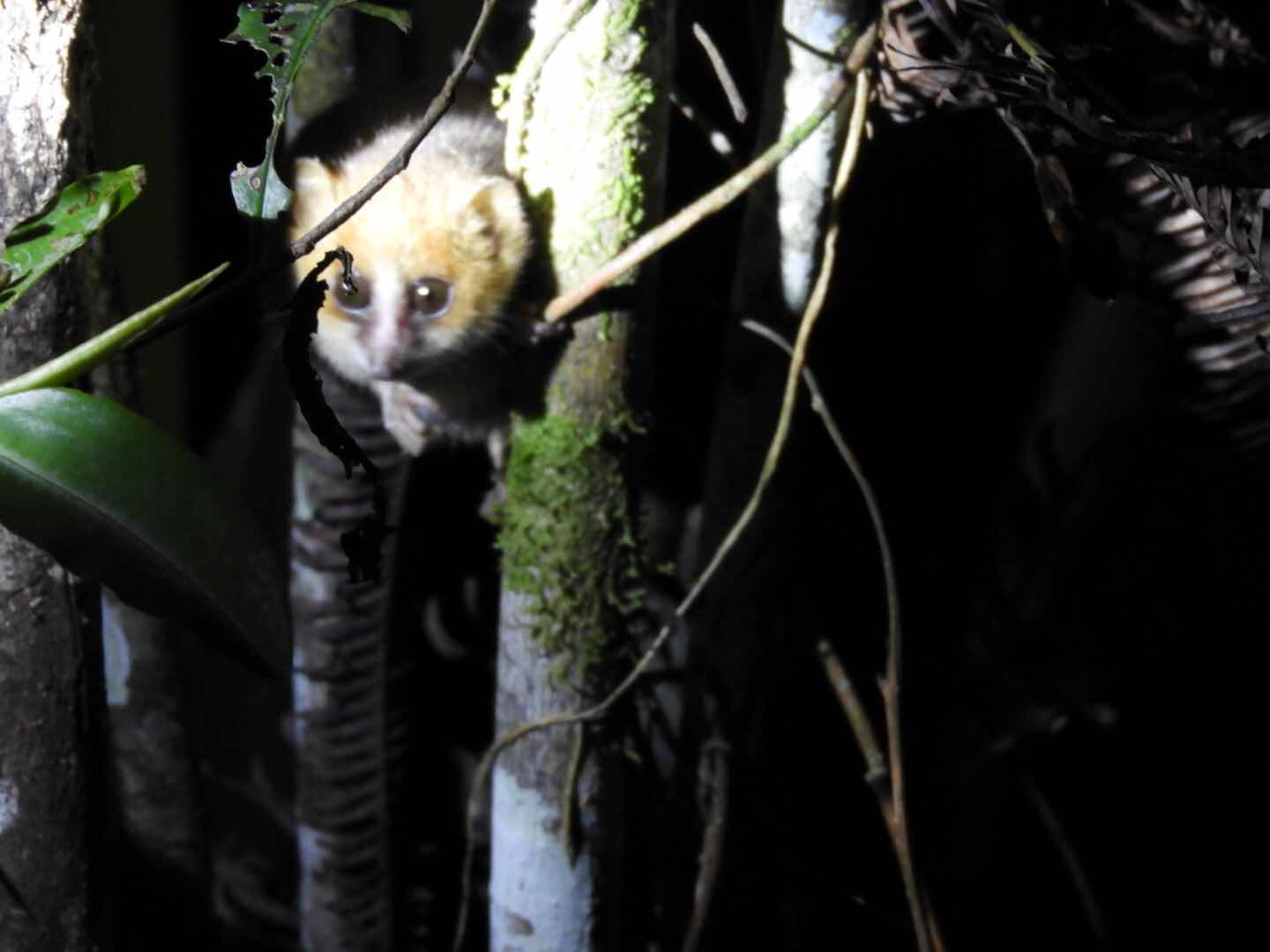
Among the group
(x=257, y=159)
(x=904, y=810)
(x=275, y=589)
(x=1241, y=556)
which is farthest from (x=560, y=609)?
(x=1241, y=556)

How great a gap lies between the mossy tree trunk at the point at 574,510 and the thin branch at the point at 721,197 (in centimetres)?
3

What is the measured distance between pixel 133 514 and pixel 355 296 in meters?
0.46

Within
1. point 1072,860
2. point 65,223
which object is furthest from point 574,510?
point 1072,860

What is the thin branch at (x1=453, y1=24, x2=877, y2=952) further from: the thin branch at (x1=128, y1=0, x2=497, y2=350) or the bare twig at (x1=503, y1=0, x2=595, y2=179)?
the thin branch at (x1=128, y1=0, x2=497, y2=350)

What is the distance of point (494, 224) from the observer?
41.3 inches

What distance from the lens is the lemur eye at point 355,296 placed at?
1108 millimetres

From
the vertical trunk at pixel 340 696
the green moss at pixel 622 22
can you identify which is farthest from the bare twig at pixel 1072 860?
the green moss at pixel 622 22

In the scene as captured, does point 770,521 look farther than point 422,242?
Yes

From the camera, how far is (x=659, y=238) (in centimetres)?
90

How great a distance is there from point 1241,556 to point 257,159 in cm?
127

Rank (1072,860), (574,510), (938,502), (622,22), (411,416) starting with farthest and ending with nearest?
(938,502)
(1072,860)
(411,416)
(574,510)
(622,22)

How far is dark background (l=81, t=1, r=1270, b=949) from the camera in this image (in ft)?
4.17

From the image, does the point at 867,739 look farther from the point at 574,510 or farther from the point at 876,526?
the point at 574,510

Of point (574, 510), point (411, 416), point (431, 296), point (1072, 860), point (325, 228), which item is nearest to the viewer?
point (325, 228)
